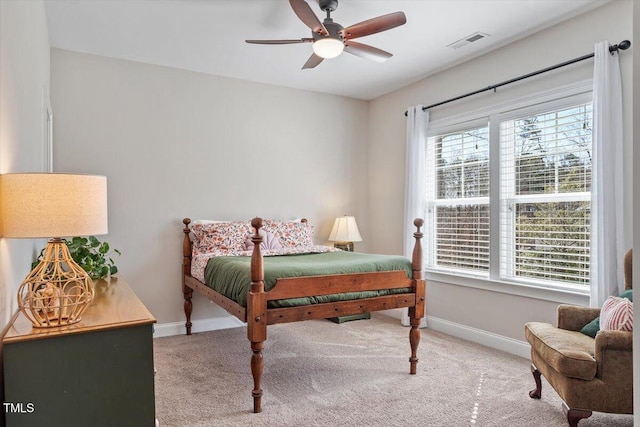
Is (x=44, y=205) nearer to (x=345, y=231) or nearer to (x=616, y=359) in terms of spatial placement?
(x=616, y=359)

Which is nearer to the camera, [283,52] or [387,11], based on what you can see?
[387,11]

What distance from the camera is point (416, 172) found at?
14.7 ft

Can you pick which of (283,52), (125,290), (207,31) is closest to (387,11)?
(283,52)

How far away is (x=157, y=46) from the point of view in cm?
370

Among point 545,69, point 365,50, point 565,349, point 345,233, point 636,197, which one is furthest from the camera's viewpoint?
point 345,233

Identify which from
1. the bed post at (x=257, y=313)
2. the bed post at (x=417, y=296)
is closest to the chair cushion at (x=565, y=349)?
the bed post at (x=417, y=296)

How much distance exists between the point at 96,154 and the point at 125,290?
6.70 ft

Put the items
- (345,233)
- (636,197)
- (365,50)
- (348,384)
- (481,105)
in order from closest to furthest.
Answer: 1. (636,197)
2. (348,384)
3. (365,50)
4. (481,105)
5. (345,233)

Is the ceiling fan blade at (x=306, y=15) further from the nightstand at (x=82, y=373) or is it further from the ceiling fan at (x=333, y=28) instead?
the nightstand at (x=82, y=373)

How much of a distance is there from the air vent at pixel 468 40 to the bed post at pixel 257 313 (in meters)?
2.45

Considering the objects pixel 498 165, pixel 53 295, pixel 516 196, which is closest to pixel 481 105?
pixel 498 165

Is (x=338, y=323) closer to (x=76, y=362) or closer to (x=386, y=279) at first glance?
(x=386, y=279)

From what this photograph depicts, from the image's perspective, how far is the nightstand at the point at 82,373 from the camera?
1340 mm

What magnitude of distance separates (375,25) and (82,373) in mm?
2516
